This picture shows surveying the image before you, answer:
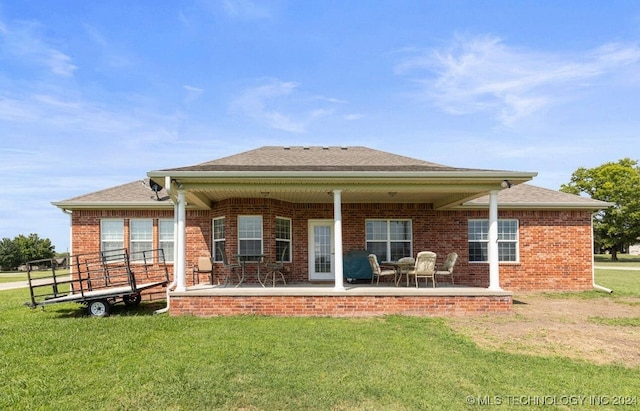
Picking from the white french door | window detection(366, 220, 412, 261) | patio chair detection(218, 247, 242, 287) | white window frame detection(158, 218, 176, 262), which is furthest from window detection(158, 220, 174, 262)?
window detection(366, 220, 412, 261)

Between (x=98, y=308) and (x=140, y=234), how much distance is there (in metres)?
3.82

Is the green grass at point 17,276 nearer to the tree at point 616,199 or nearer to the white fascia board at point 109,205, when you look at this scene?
the white fascia board at point 109,205

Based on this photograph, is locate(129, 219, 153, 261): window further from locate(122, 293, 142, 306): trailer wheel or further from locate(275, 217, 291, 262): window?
locate(275, 217, 291, 262): window

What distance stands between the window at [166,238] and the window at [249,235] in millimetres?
2481

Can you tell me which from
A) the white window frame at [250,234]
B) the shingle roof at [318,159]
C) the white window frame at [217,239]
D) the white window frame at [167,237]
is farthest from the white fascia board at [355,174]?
the white window frame at [167,237]

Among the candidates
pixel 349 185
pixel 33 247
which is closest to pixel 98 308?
pixel 349 185

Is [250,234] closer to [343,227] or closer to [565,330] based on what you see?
[343,227]

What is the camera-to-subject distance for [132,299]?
9977mm

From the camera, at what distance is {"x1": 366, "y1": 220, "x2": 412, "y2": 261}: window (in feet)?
40.9

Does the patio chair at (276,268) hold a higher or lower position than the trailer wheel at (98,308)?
higher

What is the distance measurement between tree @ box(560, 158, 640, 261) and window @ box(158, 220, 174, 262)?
41.8 metres

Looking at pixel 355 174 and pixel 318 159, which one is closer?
pixel 355 174

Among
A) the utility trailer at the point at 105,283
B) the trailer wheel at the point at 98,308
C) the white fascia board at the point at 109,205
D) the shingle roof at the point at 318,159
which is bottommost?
the trailer wheel at the point at 98,308

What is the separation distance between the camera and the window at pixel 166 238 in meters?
12.4
